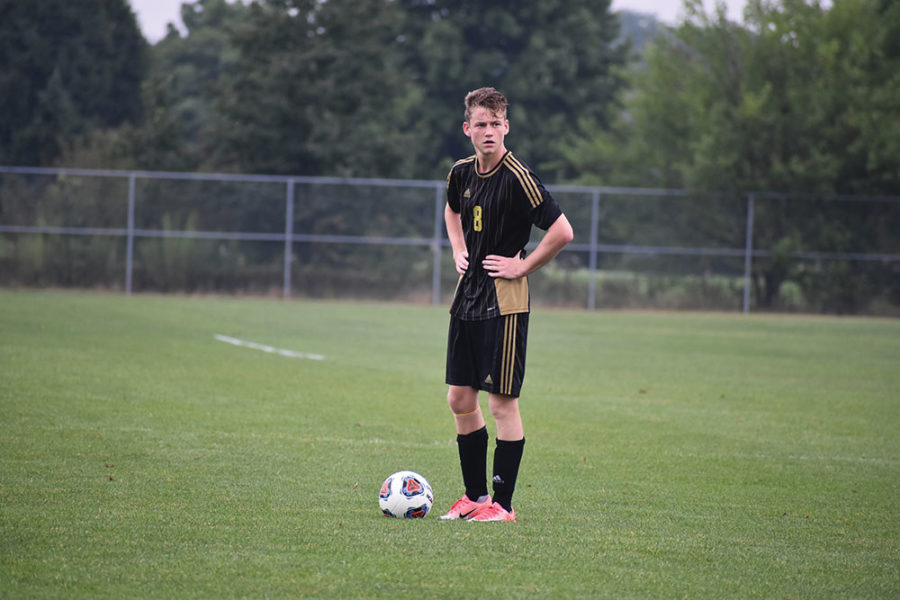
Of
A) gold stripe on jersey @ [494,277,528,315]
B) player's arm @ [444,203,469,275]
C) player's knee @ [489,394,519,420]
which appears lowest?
player's knee @ [489,394,519,420]

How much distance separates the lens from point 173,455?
6.87m

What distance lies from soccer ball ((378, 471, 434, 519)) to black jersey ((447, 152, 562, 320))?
2.92ft

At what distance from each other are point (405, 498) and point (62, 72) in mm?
39504

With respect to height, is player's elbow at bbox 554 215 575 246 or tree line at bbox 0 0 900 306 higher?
tree line at bbox 0 0 900 306

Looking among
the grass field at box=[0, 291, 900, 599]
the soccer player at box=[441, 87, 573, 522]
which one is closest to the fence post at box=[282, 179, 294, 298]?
the grass field at box=[0, 291, 900, 599]

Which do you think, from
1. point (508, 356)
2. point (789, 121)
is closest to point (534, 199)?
point (508, 356)

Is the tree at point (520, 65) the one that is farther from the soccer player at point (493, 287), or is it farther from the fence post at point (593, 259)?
the soccer player at point (493, 287)

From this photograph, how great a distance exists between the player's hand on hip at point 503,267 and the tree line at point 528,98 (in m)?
20.8

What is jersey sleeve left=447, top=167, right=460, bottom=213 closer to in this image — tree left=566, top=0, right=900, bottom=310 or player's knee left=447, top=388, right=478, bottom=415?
player's knee left=447, top=388, right=478, bottom=415

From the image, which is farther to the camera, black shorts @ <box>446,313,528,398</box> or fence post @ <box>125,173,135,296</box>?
fence post @ <box>125,173,135,296</box>

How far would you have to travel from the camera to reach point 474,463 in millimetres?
5539

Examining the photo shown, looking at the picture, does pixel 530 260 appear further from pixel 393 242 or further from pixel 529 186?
pixel 393 242

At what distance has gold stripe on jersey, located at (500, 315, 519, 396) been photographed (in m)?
5.26

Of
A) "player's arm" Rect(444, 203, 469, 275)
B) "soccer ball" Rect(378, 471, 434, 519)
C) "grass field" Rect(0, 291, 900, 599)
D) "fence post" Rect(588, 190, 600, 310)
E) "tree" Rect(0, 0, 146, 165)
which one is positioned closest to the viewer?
"grass field" Rect(0, 291, 900, 599)
